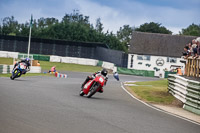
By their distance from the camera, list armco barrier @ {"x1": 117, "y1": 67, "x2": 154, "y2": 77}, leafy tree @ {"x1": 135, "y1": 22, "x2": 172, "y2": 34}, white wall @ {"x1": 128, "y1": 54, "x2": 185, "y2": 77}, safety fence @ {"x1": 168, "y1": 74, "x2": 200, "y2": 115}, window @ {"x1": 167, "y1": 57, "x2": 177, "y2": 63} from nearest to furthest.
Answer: safety fence @ {"x1": 168, "y1": 74, "x2": 200, "y2": 115}
armco barrier @ {"x1": 117, "y1": 67, "x2": 154, "y2": 77}
white wall @ {"x1": 128, "y1": 54, "x2": 185, "y2": 77}
window @ {"x1": 167, "y1": 57, "x2": 177, "y2": 63}
leafy tree @ {"x1": 135, "y1": 22, "x2": 172, "y2": 34}

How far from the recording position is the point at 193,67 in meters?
21.1

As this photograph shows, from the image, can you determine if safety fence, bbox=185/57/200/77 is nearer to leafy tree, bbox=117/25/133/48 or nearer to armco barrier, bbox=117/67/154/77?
armco barrier, bbox=117/67/154/77

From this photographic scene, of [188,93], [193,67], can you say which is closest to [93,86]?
[188,93]

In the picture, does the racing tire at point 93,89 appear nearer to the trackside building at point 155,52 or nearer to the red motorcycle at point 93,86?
the red motorcycle at point 93,86

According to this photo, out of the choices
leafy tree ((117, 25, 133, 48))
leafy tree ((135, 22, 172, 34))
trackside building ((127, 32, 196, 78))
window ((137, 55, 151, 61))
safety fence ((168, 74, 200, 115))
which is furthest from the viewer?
leafy tree ((117, 25, 133, 48))

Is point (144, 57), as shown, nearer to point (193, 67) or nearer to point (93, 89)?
point (193, 67)

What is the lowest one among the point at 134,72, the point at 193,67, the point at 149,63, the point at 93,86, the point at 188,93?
the point at 134,72

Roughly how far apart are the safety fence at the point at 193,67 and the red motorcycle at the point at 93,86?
6724 mm

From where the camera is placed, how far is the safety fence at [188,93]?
552 inches

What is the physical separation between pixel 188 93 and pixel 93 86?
3.38 meters

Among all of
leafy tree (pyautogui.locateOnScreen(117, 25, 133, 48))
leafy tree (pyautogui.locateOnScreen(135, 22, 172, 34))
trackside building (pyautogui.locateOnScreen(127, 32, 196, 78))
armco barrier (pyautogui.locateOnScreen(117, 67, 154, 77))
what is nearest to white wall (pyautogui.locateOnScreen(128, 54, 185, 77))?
trackside building (pyautogui.locateOnScreen(127, 32, 196, 78))

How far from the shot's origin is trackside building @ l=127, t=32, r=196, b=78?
71688 mm

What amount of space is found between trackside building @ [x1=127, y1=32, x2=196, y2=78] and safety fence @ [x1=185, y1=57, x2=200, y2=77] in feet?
159

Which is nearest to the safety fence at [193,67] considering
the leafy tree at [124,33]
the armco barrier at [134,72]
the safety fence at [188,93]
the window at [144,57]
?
the safety fence at [188,93]
